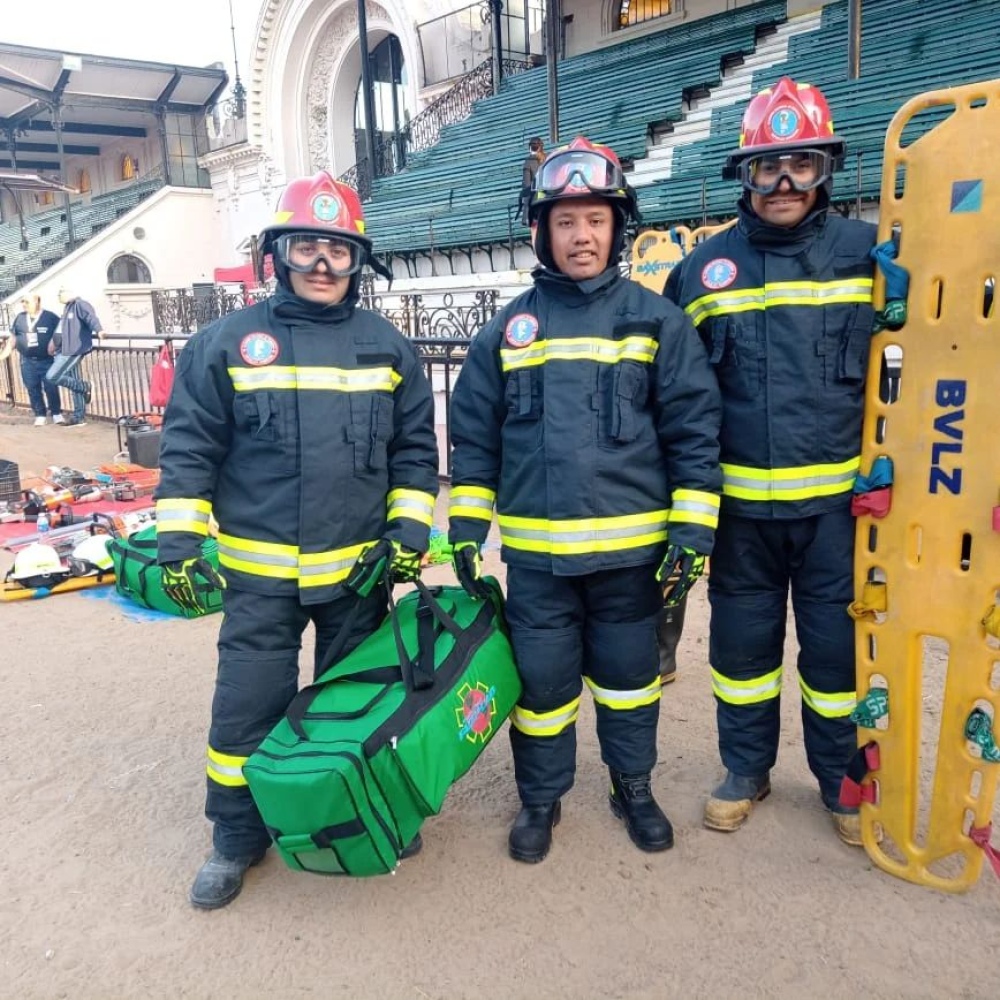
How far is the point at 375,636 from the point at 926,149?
2030 millimetres

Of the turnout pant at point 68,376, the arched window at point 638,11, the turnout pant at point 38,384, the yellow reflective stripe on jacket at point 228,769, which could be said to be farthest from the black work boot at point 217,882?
the arched window at point 638,11

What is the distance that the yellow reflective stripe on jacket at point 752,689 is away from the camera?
2900mm

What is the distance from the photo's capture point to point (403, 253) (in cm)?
1833

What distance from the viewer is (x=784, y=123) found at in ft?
8.36

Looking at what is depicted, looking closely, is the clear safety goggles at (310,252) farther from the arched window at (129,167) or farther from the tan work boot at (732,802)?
the arched window at (129,167)

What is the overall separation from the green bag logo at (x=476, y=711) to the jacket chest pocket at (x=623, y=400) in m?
0.81

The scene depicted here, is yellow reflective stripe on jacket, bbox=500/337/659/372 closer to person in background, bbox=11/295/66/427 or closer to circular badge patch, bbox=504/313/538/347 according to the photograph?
circular badge patch, bbox=504/313/538/347

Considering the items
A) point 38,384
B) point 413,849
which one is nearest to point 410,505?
point 413,849

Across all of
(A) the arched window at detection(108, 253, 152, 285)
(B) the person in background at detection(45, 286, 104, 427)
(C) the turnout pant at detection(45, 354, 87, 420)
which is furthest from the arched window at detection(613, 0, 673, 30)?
(A) the arched window at detection(108, 253, 152, 285)

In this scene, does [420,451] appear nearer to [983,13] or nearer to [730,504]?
[730,504]

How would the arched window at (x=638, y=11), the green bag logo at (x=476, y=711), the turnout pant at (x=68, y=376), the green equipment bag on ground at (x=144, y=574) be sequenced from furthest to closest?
the arched window at (x=638, y=11) < the turnout pant at (x=68, y=376) < the green equipment bag on ground at (x=144, y=574) < the green bag logo at (x=476, y=711)

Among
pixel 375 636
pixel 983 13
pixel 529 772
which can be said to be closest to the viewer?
pixel 375 636

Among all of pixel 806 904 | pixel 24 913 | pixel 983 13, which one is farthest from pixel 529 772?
pixel 983 13

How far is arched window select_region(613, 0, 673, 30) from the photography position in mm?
21297
